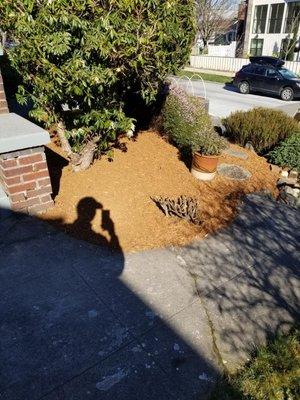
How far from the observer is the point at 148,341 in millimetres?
3129

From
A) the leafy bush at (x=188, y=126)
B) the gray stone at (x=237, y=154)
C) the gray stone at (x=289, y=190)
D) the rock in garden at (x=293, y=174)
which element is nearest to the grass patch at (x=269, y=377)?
the leafy bush at (x=188, y=126)

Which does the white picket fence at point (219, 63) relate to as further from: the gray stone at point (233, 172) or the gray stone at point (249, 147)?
the gray stone at point (233, 172)

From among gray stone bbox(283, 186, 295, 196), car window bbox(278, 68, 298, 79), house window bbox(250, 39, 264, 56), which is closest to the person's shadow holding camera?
gray stone bbox(283, 186, 295, 196)

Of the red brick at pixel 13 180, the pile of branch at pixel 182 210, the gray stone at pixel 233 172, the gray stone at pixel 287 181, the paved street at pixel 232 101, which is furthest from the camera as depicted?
the paved street at pixel 232 101

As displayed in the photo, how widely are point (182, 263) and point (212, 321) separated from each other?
37.7 inches

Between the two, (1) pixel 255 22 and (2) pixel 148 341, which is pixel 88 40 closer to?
(2) pixel 148 341

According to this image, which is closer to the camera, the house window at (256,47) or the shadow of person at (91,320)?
the shadow of person at (91,320)

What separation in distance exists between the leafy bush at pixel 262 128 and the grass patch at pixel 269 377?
5.95m

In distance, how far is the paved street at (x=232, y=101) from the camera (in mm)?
15375

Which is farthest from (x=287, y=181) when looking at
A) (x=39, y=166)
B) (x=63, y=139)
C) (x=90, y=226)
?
(x=39, y=166)

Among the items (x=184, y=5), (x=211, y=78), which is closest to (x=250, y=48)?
(x=211, y=78)

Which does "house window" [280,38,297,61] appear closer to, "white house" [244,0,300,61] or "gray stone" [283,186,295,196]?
"white house" [244,0,300,61]

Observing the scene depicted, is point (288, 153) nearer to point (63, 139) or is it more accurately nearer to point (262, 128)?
point (262, 128)

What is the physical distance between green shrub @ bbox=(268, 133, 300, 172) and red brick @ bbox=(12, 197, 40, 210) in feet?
18.1
